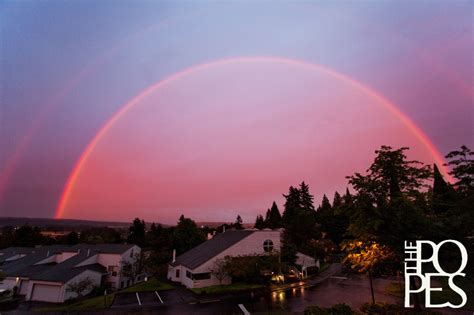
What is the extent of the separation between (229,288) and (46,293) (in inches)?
841

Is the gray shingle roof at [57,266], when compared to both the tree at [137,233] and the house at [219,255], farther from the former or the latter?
the tree at [137,233]

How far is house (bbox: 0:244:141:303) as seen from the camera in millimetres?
32812

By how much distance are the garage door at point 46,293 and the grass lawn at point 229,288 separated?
15599 millimetres

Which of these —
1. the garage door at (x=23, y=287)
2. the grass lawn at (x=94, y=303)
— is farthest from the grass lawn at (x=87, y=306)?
the garage door at (x=23, y=287)

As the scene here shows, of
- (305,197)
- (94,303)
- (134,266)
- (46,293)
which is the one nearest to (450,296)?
(94,303)

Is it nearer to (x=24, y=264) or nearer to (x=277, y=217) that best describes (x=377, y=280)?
(x=24, y=264)

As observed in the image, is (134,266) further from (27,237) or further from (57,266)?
(27,237)

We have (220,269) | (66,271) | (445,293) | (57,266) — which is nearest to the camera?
(445,293)

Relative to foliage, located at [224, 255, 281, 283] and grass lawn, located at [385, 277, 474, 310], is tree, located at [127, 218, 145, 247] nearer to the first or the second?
foliage, located at [224, 255, 281, 283]

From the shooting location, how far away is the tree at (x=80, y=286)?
3225 centimetres

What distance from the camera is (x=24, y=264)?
4412 cm

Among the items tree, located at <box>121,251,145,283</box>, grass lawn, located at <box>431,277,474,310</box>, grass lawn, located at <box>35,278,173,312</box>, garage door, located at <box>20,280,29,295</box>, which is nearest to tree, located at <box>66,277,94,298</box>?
grass lawn, located at <box>35,278,173,312</box>

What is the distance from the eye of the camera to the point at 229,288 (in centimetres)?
3117

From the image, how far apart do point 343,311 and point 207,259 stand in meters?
20.6
